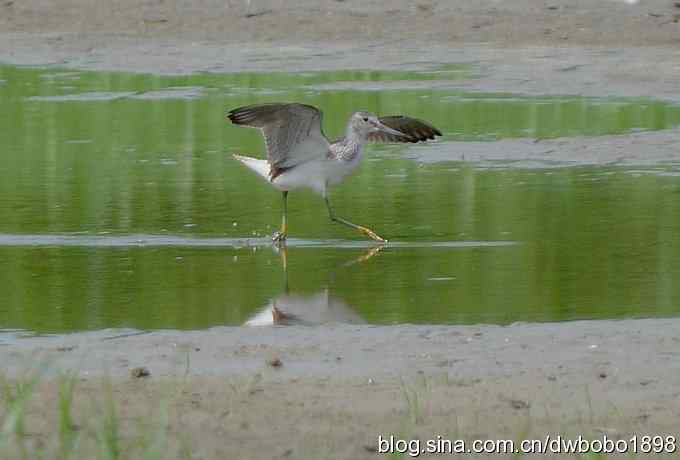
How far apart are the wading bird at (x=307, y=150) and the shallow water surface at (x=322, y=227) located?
10.7 inches

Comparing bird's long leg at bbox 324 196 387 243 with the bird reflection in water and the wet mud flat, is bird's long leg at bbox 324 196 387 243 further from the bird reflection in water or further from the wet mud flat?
the wet mud flat

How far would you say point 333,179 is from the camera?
11078mm

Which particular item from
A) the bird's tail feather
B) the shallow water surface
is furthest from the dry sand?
the bird's tail feather

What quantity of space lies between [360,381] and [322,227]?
430cm

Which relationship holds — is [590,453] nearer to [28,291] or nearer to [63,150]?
[28,291]

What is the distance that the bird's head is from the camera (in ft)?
36.4

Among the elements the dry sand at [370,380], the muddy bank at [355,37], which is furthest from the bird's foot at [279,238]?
the muddy bank at [355,37]

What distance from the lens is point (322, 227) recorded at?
11.4 metres

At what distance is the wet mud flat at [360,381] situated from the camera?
254 inches

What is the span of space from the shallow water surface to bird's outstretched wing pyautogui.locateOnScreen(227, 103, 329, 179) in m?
0.43

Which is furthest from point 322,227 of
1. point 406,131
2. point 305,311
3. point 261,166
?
point 305,311

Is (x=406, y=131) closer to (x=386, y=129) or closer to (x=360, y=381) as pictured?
(x=386, y=129)

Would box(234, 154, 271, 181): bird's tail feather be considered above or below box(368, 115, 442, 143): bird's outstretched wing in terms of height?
below

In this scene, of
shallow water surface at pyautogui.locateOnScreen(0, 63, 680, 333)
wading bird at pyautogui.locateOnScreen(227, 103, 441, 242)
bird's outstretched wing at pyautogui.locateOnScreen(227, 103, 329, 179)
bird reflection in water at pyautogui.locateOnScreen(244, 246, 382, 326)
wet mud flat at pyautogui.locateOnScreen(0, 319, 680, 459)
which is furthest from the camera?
wading bird at pyautogui.locateOnScreen(227, 103, 441, 242)
